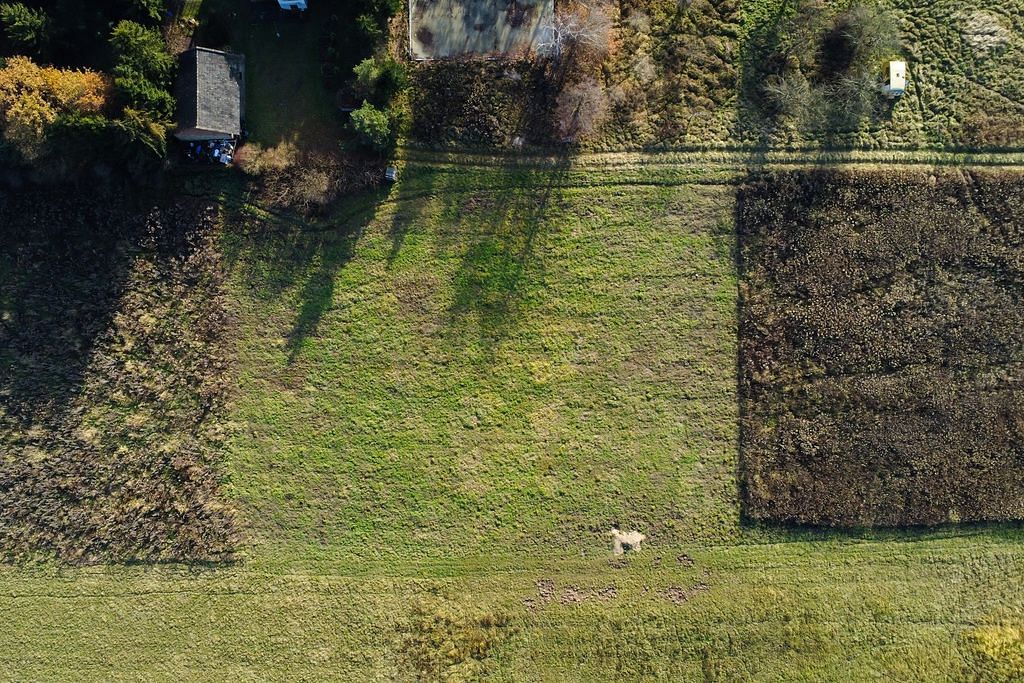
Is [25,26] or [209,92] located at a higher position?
[25,26]

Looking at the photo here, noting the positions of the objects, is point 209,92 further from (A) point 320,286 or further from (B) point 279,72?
(A) point 320,286

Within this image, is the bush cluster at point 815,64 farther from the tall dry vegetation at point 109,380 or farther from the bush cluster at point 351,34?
the tall dry vegetation at point 109,380

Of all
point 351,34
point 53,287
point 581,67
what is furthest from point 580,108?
point 53,287

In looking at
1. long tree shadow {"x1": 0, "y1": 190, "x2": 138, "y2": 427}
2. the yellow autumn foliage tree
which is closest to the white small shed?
the yellow autumn foliage tree

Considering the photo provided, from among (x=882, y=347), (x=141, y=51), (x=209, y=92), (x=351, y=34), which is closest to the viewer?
(x=141, y=51)

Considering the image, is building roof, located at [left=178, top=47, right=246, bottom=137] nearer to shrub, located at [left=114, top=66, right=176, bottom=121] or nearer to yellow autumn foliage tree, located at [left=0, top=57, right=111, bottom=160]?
shrub, located at [left=114, top=66, right=176, bottom=121]

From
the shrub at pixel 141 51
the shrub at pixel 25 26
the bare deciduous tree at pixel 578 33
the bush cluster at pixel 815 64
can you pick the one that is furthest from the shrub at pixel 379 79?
the bush cluster at pixel 815 64

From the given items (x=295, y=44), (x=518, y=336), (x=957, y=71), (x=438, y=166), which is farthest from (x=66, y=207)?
(x=957, y=71)
